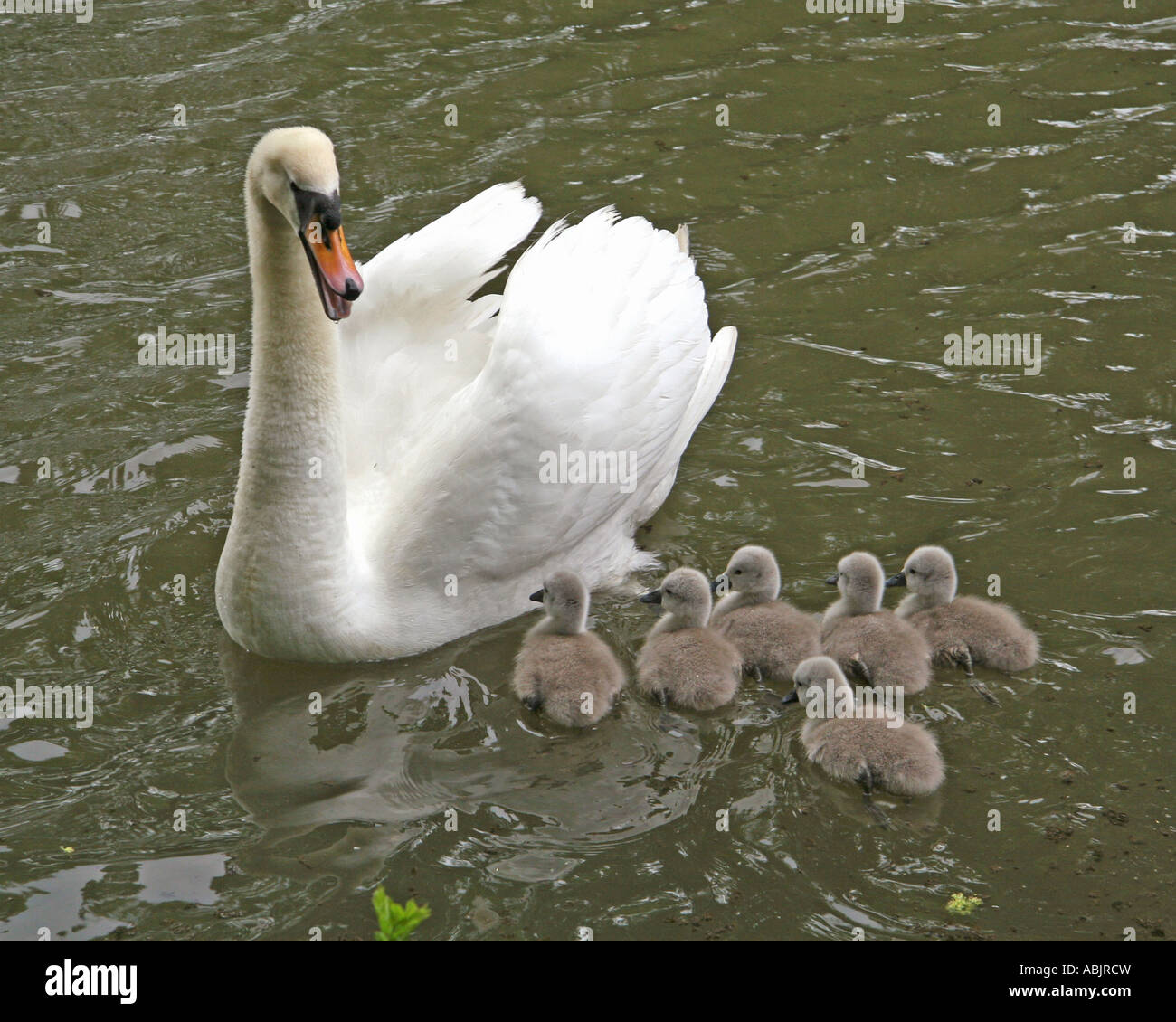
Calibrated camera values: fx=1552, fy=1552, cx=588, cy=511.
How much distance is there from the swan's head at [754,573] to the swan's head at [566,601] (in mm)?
652

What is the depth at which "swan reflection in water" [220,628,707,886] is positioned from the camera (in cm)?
547

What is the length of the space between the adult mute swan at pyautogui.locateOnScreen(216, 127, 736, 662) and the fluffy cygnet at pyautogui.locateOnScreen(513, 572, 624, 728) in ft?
0.94

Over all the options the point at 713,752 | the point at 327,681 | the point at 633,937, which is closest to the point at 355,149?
the point at 327,681

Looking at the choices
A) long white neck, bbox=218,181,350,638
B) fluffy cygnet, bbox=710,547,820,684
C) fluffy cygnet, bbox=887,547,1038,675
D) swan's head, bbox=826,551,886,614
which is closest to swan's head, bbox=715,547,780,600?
fluffy cygnet, bbox=710,547,820,684

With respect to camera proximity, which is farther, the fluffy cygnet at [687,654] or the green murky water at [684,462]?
the fluffy cygnet at [687,654]

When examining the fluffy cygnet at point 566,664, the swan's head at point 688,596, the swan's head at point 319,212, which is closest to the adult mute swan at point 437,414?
the swan's head at point 319,212

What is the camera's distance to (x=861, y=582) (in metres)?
6.39

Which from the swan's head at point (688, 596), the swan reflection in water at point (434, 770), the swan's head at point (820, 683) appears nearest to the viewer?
the swan reflection in water at point (434, 770)

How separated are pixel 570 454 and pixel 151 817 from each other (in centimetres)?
219

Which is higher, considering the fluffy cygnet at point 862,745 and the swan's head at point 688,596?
the swan's head at point 688,596

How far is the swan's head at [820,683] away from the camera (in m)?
5.86

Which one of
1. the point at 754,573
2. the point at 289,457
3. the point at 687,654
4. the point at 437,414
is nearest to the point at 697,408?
the point at 754,573

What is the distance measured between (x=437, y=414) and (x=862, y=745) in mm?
2378

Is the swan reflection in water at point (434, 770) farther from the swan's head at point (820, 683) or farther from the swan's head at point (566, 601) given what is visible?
the swan's head at point (820, 683)
